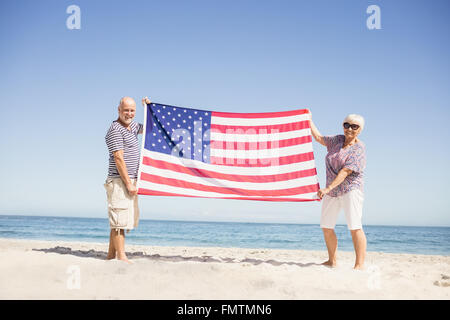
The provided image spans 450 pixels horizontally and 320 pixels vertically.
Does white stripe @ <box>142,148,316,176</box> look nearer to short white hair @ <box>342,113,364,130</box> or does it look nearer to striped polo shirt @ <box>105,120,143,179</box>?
striped polo shirt @ <box>105,120,143,179</box>

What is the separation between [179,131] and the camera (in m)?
5.08

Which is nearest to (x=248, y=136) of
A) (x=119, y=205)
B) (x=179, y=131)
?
(x=179, y=131)

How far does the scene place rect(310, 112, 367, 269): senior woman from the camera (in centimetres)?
438

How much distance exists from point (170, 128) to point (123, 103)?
2.70 ft

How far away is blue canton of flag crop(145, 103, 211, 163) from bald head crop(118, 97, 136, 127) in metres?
0.43

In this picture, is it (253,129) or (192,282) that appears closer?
(192,282)

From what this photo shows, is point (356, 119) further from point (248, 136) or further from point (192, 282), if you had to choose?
point (192, 282)

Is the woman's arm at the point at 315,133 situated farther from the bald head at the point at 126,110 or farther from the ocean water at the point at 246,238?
the ocean water at the point at 246,238

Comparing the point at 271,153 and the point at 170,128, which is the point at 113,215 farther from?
the point at 271,153

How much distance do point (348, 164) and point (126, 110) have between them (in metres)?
2.87

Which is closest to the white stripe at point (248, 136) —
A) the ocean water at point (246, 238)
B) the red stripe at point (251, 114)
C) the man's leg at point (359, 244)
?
the red stripe at point (251, 114)

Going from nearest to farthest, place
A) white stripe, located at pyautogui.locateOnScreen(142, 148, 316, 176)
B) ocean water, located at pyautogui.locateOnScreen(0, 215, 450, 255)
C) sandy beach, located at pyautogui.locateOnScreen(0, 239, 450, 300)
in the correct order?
1. sandy beach, located at pyautogui.locateOnScreen(0, 239, 450, 300)
2. white stripe, located at pyautogui.locateOnScreen(142, 148, 316, 176)
3. ocean water, located at pyautogui.locateOnScreen(0, 215, 450, 255)

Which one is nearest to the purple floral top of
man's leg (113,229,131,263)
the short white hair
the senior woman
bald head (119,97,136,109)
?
the senior woman

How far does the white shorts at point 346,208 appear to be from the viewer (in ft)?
14.3
